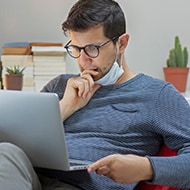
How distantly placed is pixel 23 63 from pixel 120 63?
36.5 inches

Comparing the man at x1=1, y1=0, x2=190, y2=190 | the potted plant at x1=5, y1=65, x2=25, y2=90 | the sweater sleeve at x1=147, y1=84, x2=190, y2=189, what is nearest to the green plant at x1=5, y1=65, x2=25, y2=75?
the potted plant at x1=5, y1=65, x2=25, y2=90

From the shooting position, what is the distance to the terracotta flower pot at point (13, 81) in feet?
7.00

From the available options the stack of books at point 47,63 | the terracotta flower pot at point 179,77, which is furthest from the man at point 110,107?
the terracotta flower pot at point 179,77

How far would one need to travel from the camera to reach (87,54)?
1.36 meters

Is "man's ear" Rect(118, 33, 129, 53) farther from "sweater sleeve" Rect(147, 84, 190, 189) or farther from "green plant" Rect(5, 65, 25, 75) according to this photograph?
"green plant" Rect(5, 65, 25, 75)

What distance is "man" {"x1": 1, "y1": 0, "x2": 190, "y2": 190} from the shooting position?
124 centimetres

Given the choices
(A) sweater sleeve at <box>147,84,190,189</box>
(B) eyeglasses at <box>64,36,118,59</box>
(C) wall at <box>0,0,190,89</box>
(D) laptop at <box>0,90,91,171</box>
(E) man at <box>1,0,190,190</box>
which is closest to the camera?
(D) laptop at <box>0,90,91,171</box>

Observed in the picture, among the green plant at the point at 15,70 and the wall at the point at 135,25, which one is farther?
the wall at the point at 135,25

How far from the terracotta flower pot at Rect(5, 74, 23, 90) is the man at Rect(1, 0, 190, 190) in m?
0.75

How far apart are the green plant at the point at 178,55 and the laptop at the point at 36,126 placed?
1.25 m

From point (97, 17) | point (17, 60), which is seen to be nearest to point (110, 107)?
point (97, 17)

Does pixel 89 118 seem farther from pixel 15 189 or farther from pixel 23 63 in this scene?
pixel 23 63

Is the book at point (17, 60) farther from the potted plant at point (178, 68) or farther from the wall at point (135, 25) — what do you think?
the potted plant at point (178, 68)

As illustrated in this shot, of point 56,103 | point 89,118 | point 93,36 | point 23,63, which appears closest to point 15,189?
point 56,103
